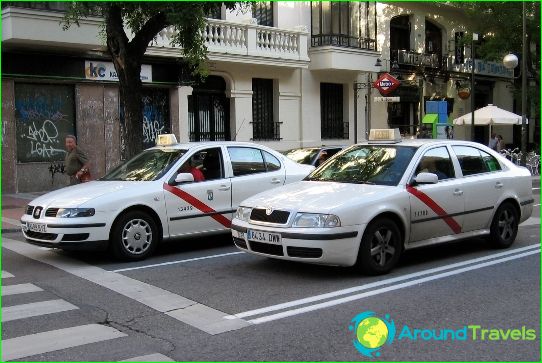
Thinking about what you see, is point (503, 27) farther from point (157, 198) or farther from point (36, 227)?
point (36, 227)

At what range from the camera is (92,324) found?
575cm

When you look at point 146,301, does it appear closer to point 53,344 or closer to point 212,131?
point 53,344

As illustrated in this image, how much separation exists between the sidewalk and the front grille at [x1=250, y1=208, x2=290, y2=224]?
20.1 feet

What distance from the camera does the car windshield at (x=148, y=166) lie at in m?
9.14

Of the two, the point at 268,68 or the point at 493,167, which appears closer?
the point at 493,167

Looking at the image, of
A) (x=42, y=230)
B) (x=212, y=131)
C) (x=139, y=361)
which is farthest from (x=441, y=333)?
(x=212, y=131)

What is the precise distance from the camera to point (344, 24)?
24453 mm

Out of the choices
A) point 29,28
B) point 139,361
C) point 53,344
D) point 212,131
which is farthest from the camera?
point 212,131

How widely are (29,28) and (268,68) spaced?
351 inches

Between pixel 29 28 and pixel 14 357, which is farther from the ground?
pixel 29 28

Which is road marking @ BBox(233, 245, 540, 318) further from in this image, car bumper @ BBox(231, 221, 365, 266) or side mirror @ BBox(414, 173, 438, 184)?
side mirror @ BBox(414, 173, 438, 184)

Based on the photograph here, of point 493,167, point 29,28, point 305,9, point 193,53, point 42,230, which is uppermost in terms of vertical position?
point 305,9

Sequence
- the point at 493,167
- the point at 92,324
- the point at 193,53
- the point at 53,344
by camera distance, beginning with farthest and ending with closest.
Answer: the point at 193,53 → the point at 493,167 → the point at 92,324 → the point at 53,344

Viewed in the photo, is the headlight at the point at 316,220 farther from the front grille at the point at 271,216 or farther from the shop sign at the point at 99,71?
the shop sign at the point at 99,71
